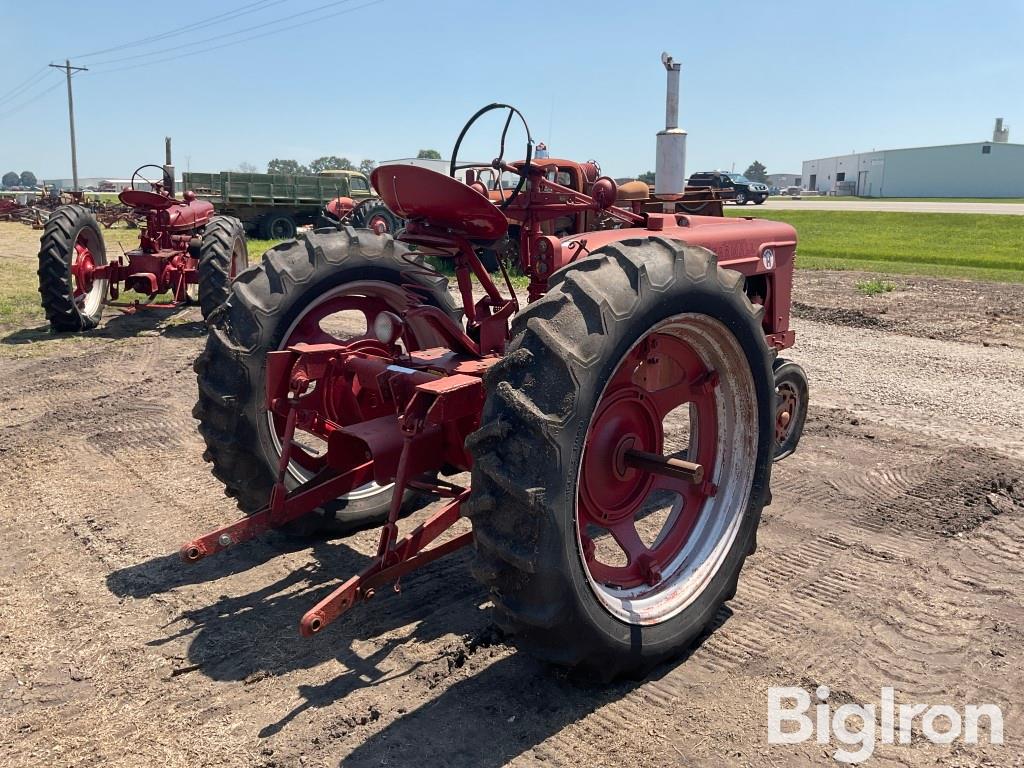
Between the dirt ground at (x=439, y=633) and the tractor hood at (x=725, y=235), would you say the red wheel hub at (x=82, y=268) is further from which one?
the tractor hood at (x=725, y=235)

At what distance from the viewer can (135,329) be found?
1098cm

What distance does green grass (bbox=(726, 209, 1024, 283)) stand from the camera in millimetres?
16500

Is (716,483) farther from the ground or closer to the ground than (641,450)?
closer to the ground

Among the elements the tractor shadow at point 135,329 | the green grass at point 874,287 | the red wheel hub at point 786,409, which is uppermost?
the green grass at point 874,287

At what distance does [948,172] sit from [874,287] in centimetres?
7034

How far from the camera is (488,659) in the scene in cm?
329

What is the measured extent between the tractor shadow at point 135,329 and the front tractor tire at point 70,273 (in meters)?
0.17

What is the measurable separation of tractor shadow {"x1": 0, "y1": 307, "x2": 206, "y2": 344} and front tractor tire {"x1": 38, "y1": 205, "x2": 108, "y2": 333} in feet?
0.57

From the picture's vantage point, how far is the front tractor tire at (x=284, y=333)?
3.92 m

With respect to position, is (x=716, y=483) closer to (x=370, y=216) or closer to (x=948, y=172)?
(x=370, y=216)

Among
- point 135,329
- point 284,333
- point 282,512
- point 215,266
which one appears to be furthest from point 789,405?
point 135,329

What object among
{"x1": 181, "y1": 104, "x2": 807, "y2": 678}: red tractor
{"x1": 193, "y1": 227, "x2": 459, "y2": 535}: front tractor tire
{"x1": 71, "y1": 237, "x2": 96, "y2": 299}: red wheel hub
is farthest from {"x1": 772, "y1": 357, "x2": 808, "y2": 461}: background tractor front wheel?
{"x1": 71, "y1": 237, "x2": 96, "y2": 299}: red wheel hub

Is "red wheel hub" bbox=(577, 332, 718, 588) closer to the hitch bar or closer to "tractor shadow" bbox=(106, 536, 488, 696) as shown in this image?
"tractor shadow" bbox=(106, 536, 488, 696)

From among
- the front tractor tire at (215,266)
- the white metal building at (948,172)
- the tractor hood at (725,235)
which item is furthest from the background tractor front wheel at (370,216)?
the white metal building at (948,172)
